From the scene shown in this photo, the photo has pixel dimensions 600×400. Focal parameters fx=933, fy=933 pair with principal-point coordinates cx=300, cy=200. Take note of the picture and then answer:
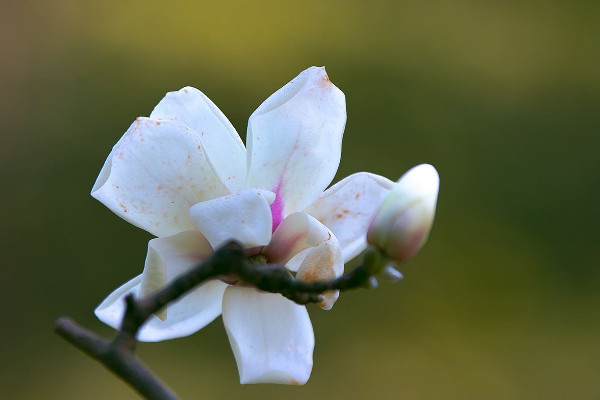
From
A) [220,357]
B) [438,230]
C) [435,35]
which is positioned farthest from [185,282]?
[435,35]

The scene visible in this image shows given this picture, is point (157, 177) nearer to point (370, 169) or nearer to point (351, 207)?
point (351, 207)

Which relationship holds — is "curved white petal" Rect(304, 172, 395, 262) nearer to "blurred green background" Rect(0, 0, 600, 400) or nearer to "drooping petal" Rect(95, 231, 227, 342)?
"drooping petal" Rect(95, 231, 227, 342)

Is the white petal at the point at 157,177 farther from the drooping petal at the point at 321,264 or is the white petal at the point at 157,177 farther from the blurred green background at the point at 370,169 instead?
the blurred green background at the point at 370,169

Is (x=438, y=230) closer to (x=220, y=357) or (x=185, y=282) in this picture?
(x=220, y=357)

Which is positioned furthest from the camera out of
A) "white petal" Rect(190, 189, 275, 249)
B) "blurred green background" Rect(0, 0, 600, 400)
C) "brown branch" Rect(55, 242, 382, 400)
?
"blurred green background" Rect(0, 0, 600, 400)

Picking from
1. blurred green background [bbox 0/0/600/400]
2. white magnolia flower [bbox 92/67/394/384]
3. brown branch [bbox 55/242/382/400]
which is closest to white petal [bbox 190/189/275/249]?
white magnolia flower [bbox 92/67/394/384]

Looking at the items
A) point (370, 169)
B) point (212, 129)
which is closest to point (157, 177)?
point (212, 129)
